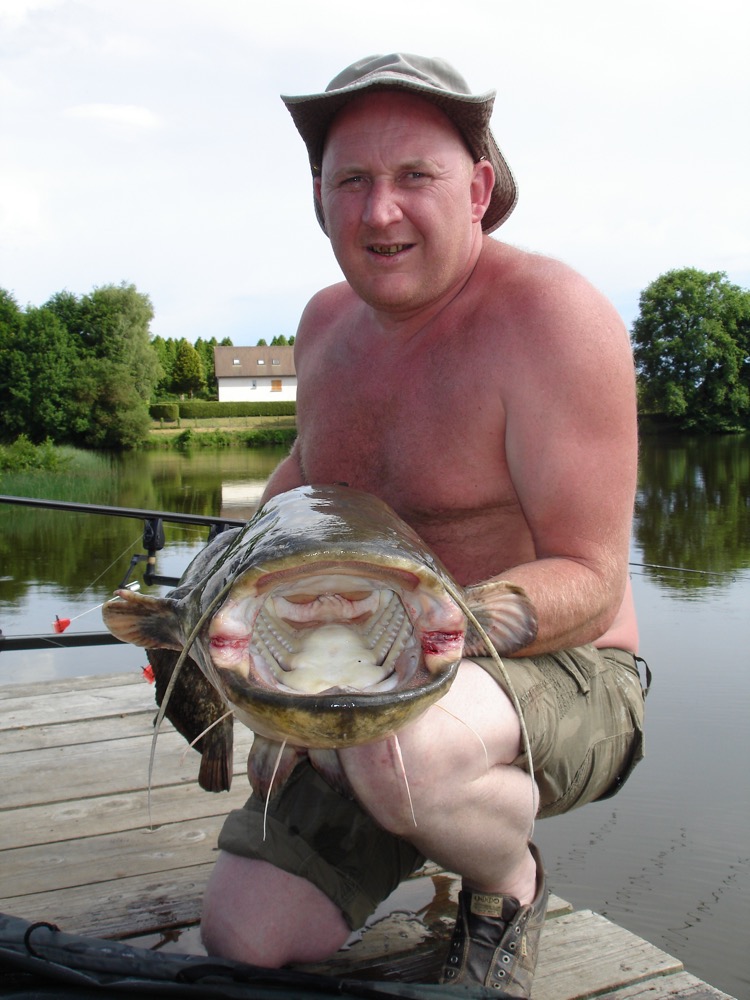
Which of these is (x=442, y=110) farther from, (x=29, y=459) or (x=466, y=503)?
(x=29, y=459)

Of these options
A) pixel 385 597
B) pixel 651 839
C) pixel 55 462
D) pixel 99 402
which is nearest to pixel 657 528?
pixel 651 839

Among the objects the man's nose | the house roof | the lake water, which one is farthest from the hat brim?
the house roof

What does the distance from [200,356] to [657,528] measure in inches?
2631

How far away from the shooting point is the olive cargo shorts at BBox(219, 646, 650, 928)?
5.91 feet

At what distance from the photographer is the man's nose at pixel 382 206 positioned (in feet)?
6.64

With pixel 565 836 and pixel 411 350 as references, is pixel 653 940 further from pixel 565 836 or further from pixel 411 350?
pixel 411 350

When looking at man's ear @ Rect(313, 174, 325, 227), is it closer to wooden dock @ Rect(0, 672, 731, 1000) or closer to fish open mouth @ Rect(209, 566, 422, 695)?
fish open mouth @ Rect(209, 566, 422, 695)

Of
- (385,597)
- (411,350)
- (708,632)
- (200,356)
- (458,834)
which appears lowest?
(708,632)

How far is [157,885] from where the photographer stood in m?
2.22

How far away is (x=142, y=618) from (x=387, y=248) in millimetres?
1018

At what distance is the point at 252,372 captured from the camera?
6688 cm

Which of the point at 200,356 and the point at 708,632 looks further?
the point at 200,356

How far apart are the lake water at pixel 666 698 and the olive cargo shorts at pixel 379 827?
3.88 ft

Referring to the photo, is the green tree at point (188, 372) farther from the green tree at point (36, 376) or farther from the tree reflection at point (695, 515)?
the tree reflection at point (695, 515)
